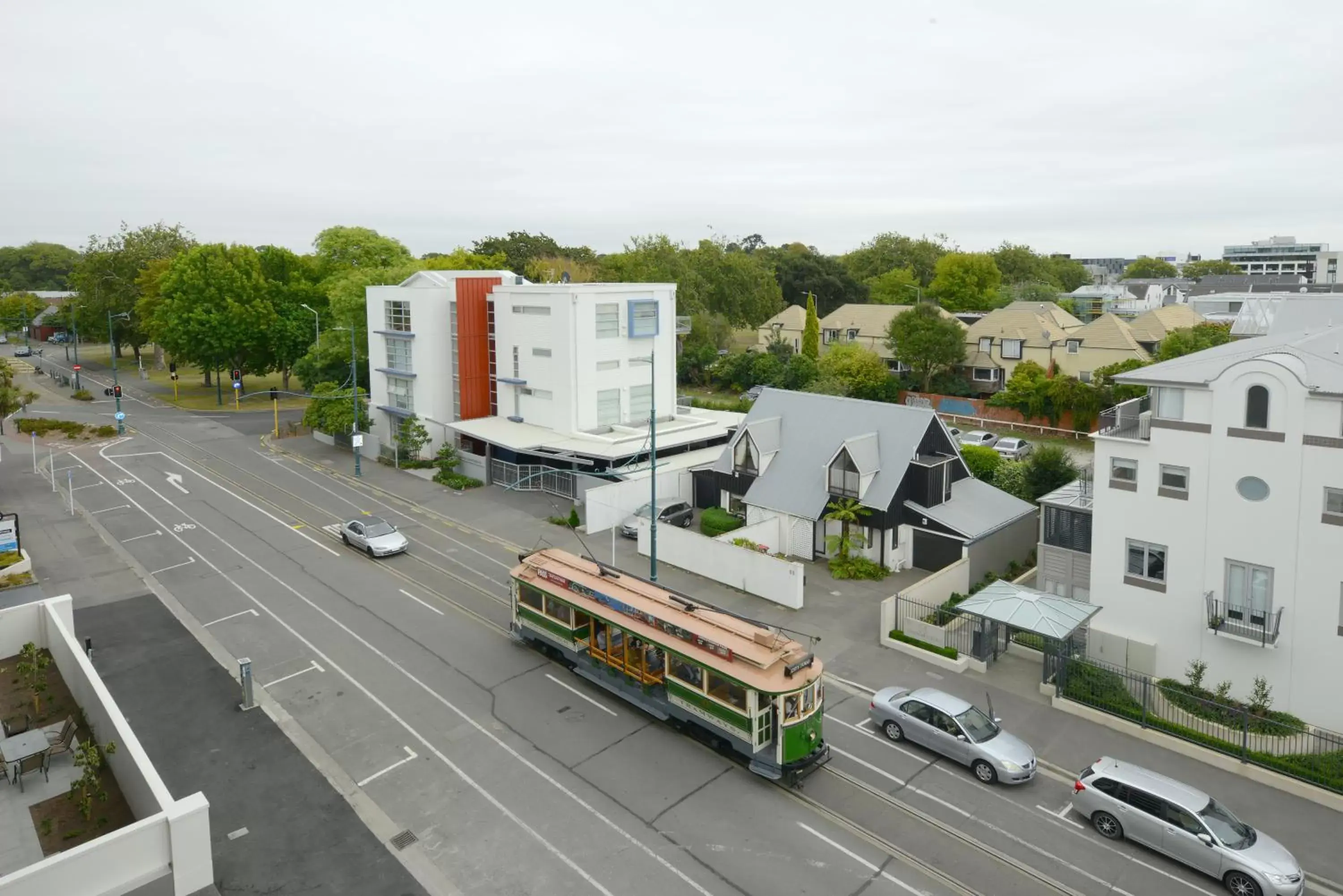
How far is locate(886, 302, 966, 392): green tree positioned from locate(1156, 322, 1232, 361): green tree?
1462 cm

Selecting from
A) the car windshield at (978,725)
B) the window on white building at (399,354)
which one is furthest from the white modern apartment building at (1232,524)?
the window on white building at (399,354)

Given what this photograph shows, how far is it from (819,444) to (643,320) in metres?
16.2

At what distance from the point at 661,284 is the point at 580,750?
33.1 m

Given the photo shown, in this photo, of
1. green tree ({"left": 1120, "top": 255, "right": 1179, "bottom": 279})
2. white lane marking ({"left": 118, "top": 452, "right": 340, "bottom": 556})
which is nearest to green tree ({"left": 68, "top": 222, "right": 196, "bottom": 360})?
white lane marking ({"left": 118, "top": 452, "right": 340, "bottom": 556})

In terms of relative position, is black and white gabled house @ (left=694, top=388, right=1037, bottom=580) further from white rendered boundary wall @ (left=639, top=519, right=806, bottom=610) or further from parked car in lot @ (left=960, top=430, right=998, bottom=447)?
parked car in lot @ (left=960, top=430, right=998, bottom=447)

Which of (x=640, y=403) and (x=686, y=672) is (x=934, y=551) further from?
(x=640, y=403)

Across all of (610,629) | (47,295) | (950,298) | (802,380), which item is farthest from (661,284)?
(47,295)

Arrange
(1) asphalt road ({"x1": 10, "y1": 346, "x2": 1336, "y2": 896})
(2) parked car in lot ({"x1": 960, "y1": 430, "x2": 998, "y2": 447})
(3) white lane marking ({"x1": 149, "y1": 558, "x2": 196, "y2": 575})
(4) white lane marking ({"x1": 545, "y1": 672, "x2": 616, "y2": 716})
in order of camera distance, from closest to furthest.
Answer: (1) asphalt road ({"x1": 10, "y1": 346, "x2": 1336, "y2": 896}) < (4) white lane marking ({"x1": 545, "y1": 672, "x2": 616, "y2": 716}) < (3) white lane marking ({"x1": 149, "y1": 558, "x2": 196, "y2": 575}) < (2) parked car in lot ({"x1": 960, "y1": 430, "x2": 998, "y2": 447})

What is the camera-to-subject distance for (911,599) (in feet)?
94.7

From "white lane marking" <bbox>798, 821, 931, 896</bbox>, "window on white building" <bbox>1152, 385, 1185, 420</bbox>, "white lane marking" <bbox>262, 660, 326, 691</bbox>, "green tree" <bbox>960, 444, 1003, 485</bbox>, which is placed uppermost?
"window on white building" <bbox>1152, 385, 1185, 420</bbox>

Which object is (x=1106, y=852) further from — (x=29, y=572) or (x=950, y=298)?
(x=950, y=298)

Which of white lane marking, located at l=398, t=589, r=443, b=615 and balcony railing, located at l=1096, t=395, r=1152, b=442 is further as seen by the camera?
white lane marking, located at l=398, t=589, r=443, b=615

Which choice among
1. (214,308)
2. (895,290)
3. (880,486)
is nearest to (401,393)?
(214,308)

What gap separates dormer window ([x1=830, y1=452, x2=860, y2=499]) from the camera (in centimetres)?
3488
